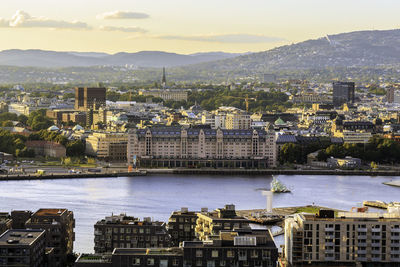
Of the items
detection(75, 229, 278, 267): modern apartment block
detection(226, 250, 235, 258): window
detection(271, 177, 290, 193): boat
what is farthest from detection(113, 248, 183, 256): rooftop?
detection(271, 177, 290, 193): boat

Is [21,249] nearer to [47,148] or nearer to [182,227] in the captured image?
[182,227]

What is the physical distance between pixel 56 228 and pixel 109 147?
1366 inches

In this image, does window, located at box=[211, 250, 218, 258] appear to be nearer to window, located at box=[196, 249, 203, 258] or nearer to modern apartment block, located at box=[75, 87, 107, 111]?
window, located at box=[196, 249, 203, 258]

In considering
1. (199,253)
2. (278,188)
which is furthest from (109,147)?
(199,253)

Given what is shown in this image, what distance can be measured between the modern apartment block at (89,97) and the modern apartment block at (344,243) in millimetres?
67969

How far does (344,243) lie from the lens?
22.3 meters

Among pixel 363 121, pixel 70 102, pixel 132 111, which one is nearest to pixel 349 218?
pixel 363 121

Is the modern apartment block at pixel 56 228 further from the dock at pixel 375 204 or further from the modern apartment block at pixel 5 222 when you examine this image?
the dock at pixel 375 204

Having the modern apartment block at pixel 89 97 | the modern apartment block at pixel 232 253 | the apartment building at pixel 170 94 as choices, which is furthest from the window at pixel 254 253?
the apartment building at pixel 170 94

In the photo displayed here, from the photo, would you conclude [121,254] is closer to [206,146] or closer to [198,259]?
[198,259]

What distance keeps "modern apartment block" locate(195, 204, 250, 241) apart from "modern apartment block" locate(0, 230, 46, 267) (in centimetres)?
368

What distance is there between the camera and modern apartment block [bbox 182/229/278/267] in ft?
64.4

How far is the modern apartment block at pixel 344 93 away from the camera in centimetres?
10527

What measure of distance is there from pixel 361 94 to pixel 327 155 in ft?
211
